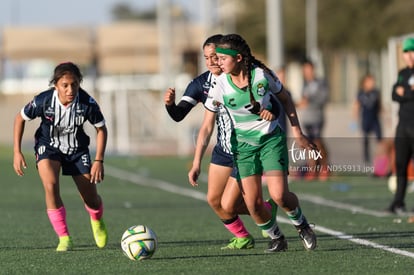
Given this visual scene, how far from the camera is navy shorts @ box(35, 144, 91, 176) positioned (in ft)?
38.5

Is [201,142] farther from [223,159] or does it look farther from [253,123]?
[253,123]

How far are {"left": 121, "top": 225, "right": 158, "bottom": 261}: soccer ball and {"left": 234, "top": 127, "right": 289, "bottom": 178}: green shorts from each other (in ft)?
3.20

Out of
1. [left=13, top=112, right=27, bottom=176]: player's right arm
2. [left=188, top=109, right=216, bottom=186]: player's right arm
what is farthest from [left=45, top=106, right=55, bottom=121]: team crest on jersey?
[left=188, top=109, right=216, bottom=186]: player's right arm

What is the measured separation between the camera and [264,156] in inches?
431

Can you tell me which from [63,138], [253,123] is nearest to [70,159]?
[63,138]

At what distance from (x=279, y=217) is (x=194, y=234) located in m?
2.58

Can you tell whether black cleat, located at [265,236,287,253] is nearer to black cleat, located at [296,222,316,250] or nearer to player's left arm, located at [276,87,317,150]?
black cleat, located at [296,222,316,250]

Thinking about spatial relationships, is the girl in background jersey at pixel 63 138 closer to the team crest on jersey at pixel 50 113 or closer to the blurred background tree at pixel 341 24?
the team crest on jersey at pixel 50 113

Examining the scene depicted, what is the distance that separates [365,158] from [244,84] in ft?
50.3

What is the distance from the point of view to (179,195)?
66.6ft

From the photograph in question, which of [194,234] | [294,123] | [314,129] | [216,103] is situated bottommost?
[314,129]

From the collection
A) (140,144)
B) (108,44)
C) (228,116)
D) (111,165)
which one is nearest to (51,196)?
(228,116)

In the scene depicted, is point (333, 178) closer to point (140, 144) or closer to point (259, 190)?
point (259, 190)

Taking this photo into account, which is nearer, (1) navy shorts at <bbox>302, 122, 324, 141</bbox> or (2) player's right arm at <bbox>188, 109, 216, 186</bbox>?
(2) player's right arm at <bbox>188, 109, 216, 186</bbox>
